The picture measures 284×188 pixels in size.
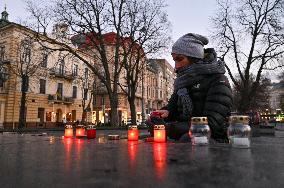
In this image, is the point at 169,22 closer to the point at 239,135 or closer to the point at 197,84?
the point at 197,84

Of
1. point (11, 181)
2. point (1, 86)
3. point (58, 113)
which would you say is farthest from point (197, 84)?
point (58, 113)

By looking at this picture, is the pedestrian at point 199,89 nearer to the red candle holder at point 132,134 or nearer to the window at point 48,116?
the red candle holder at point 132,134

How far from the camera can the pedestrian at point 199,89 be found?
Answer: 2867mm

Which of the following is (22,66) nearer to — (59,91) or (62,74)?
(62,74)

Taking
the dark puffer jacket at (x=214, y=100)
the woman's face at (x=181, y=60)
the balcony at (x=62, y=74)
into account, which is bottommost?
the dark puffer jacket at (x=214, y=100)

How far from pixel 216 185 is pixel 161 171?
0.22 metres

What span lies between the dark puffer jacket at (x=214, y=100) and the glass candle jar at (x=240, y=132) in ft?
2.82

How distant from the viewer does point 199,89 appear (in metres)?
3.14

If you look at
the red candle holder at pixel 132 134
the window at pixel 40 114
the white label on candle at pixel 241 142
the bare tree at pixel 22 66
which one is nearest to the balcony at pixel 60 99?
the window at pixel 40 114

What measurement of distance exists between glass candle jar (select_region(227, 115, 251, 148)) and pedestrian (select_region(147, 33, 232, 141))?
864mm

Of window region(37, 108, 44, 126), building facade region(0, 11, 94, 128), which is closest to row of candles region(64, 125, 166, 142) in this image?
building facade region(0, 11, 94, 128)

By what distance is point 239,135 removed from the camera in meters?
1.82

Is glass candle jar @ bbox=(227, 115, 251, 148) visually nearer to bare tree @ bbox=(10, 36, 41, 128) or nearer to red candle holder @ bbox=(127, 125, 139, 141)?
red candle holder @ bbox=(127, 125, 139, 141)

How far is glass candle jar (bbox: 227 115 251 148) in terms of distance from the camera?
1.78m
